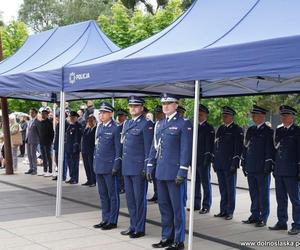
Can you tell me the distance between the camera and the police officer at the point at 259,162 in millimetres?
7027

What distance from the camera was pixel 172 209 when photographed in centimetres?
615

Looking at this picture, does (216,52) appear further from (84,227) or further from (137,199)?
(84,227)

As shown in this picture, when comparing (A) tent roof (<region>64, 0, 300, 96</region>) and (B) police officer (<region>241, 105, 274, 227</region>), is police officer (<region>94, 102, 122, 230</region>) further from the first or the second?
(B) police officer (<region>241, 105, 274, 227</region>)

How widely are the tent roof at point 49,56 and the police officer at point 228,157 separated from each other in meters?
2.66

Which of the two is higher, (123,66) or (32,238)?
(123,66)

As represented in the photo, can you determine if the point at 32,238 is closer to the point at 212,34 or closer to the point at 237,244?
the point at 237,244

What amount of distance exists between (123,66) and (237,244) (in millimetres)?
2689

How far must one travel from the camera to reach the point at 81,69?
7.28m

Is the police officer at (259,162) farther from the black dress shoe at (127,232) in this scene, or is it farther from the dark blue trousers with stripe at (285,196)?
the black dress shoe at (127,232)

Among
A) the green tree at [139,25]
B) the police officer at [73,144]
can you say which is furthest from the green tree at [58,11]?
the police officer at [73,144]

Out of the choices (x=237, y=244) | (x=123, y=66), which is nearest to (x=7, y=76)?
(x=123, y=66)

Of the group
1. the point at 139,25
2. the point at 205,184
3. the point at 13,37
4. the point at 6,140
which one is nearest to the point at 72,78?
the point at 205,184

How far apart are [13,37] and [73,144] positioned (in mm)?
16853

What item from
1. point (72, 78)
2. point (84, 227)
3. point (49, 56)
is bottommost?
point (84, 227)
